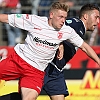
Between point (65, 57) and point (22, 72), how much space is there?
890 millimetres

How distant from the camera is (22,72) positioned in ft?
21.6

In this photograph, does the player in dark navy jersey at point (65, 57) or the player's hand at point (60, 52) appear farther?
the player in dark navy jersey at point (65, 57)

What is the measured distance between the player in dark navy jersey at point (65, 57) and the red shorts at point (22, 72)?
459mm

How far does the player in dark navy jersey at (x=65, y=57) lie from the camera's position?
697cm

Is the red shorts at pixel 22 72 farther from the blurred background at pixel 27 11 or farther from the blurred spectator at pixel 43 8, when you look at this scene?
the blurred spectator at pixel 43 8

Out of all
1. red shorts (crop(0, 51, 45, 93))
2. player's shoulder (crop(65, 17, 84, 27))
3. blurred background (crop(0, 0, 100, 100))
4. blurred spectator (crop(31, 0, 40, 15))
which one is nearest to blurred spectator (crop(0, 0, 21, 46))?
blurred background (crop(0, 0, 100, 100))

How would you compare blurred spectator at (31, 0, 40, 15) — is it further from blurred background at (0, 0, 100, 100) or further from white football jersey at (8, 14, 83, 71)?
white football jersey at (8, 14, 83, 71)

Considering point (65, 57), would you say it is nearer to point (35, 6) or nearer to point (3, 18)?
point (3, 18)

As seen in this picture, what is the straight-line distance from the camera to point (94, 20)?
6.96 meters

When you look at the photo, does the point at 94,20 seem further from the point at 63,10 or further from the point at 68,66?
the point at 68,66

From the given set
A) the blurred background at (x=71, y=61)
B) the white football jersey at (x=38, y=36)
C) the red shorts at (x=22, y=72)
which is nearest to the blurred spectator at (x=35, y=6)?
the blurred background at (x=71, y=61)

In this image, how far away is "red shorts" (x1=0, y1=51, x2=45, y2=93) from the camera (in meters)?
6.54

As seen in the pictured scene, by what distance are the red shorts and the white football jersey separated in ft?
0.30

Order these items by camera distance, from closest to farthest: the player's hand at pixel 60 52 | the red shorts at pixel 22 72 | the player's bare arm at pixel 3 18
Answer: the player's bare arm at pixel 3 18 < the red shorts at pixel 22 72 < the player's hand at pixel 60 52
